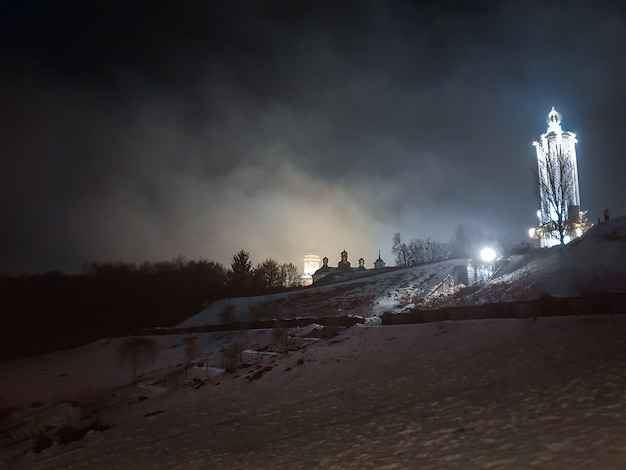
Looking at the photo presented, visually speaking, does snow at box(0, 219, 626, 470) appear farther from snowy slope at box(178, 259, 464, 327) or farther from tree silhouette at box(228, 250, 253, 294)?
tree silhouette at box(228, 250, 253, 294)

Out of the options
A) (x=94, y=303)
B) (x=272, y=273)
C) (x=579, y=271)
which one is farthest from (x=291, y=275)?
(x=579, y=271)

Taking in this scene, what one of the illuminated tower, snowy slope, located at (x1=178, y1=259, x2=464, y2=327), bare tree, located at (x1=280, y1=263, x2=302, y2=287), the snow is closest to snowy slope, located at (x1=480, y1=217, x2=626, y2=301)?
the snow

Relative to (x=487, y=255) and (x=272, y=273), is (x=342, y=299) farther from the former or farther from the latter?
(x=272, y=273)

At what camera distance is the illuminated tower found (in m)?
50.7

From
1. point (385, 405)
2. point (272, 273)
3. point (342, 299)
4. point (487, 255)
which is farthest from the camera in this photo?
point (272, 273)

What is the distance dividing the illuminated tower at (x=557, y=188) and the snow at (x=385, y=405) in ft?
62.5

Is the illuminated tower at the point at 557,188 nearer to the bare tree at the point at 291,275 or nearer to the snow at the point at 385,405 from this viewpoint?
the snow at the point at 385,405

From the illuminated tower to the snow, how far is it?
62.5 ft

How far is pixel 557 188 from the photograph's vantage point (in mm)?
51062

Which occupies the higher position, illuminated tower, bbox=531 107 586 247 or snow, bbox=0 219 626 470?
illuminated tower, bbox=531 107 586 247

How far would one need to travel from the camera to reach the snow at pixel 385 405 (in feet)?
29.5

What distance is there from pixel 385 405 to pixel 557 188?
45.8 m

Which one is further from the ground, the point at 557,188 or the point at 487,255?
the point at 557,188

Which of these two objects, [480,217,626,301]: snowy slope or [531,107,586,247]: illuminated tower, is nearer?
[480,217,626,301]: snowy slope
